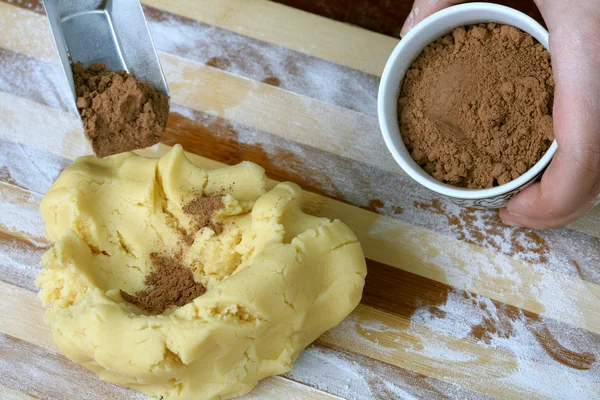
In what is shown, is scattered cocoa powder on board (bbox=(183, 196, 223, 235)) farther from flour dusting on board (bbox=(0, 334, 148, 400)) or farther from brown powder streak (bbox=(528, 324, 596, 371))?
brown powder streak (bbox=(528, 324, 596, 371))

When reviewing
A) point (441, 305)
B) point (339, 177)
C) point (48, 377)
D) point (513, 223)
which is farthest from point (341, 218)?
point (48, 377)

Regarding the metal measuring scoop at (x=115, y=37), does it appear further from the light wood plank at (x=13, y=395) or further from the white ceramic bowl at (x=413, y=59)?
the light wood plank at (x=13, y=395)

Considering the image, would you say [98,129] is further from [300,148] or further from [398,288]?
[398,288]

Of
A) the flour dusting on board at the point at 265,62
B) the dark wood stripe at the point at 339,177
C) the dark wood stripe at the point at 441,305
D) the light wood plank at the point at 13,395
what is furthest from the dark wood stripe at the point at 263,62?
the light wood plank at the point at 13,395

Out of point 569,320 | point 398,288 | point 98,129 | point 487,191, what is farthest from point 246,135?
point 569,320

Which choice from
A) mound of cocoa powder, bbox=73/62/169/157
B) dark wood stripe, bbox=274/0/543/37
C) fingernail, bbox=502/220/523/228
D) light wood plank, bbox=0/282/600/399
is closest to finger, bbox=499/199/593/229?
fingernail, bbox=502/220/523/228

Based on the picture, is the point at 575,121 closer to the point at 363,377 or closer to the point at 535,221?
the point at 535,221
